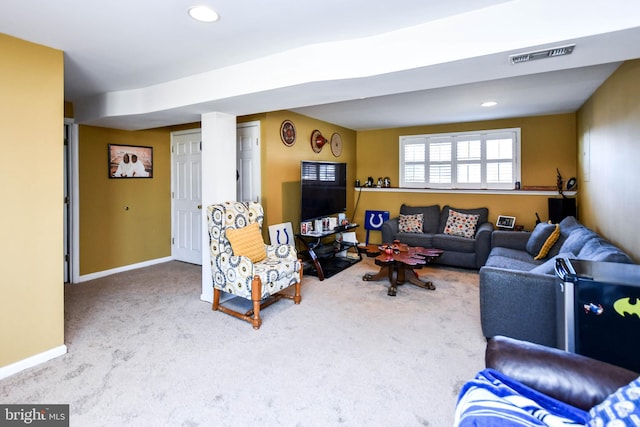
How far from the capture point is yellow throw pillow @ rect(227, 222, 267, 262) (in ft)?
10.6

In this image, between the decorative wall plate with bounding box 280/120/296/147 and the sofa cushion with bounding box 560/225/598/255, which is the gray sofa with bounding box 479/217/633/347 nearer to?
the sofa cushion with bounding box 560/225/598/255

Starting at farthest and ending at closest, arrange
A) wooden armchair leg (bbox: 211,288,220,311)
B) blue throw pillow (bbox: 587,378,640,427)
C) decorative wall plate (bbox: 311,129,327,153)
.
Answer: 1. decorative wall plate (bbox: 311,129,327,153)
2. wooden armchair leg (bbox: 211,288,220,311)
3. blue throw pillow (bbox: 587,378,640,427)

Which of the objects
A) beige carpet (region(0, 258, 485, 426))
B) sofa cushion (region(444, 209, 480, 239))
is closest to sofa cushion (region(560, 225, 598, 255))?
beige carpet (region(0, 258, 485, 426))

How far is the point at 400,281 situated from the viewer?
164 inches

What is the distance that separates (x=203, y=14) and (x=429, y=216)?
4.57m

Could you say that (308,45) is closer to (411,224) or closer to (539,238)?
(539,238)

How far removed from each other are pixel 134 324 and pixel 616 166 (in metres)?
4.37

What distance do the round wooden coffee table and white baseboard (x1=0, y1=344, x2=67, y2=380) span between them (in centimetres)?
297

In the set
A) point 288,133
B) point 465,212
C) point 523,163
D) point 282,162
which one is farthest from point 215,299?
point 523,163

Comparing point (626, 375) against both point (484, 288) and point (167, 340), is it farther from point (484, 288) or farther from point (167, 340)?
point (167, 340)

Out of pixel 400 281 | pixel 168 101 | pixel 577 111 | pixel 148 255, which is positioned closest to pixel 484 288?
pixel 400 281

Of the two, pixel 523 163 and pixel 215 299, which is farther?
pixel 523 163

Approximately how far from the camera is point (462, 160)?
5656 mm

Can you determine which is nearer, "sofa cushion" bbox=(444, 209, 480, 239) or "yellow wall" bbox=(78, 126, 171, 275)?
"yellow wall" bbox=(78, 126, 171, 275)
